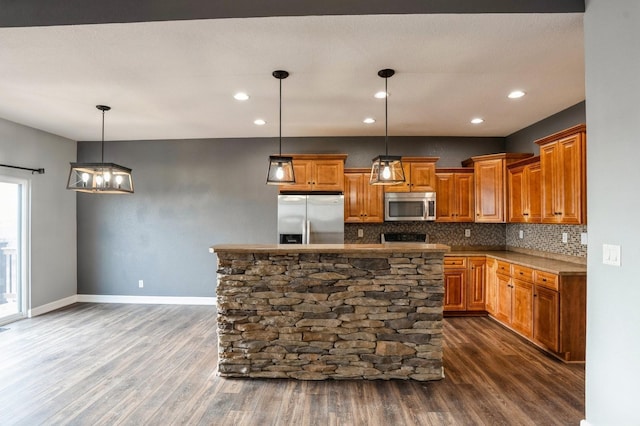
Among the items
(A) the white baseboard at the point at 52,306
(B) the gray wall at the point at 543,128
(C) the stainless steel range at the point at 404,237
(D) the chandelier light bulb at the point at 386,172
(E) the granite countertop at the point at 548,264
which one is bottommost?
(A) the white baseboard at the point at 52,306

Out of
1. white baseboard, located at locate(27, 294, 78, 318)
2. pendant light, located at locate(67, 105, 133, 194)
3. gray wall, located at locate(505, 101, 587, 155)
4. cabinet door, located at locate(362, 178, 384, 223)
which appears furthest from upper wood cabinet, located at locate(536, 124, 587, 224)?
white baseboard, located at locate(27, 294, 78, 318)

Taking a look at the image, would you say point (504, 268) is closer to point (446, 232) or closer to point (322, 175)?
point (446, 232)

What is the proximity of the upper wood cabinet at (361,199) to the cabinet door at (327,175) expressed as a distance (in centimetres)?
17

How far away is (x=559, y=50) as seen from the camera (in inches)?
105

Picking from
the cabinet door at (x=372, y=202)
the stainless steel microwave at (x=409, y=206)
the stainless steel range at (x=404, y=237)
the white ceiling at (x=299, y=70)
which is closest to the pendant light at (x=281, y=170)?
the white ceiling at (x=299, y=70)

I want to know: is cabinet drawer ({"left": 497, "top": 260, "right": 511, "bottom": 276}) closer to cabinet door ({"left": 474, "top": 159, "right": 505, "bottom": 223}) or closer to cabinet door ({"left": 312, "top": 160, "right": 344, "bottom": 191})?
cabinet door ({"left": 474, "top": 159, "right": 505, "bottom": 223})

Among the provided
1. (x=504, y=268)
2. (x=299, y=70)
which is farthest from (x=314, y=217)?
(x=504, y=268)

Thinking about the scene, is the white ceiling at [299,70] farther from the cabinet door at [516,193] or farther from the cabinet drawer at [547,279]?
the cabinet drawer at [547,279]

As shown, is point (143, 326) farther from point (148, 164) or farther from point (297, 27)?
point (297, 27)

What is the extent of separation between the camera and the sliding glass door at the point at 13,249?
473 cm

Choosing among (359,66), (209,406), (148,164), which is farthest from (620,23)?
(148,164)

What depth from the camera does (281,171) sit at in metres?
3.25

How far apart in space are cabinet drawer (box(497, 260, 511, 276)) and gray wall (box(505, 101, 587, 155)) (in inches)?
64.7

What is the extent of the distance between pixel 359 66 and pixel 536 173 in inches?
109
